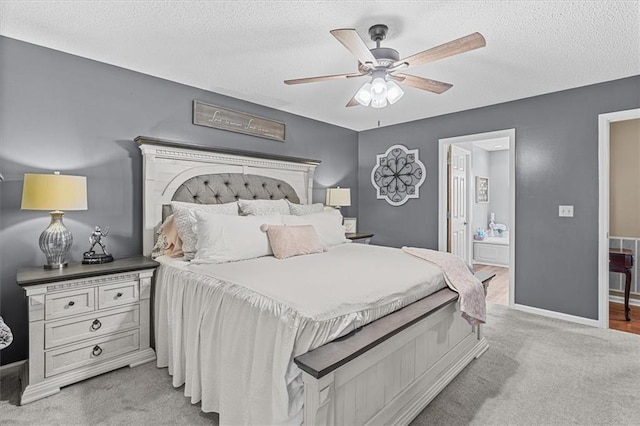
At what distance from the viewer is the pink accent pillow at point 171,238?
2475mm

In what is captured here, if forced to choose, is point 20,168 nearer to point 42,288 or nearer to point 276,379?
point 42,288

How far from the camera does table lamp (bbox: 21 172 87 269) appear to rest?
2002 mm

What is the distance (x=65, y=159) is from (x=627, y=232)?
5890 millimetres

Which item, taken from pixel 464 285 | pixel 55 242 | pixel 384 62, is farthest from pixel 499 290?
pixel 55 242

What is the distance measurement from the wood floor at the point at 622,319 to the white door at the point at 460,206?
1728 mm

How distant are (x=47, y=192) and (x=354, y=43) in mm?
2065

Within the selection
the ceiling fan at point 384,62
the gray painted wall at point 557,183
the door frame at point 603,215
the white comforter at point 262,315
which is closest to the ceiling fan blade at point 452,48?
the ceiling fan at point 384,62

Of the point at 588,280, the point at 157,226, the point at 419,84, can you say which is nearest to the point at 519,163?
the point at 588,280

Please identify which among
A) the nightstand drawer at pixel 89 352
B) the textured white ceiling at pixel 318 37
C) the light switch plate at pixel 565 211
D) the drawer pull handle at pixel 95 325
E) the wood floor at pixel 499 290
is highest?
the textured white ceiling at pixel 318 37

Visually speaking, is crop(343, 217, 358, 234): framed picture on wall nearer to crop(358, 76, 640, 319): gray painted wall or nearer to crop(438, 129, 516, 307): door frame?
crop(438, 129, 516, 307): door frame

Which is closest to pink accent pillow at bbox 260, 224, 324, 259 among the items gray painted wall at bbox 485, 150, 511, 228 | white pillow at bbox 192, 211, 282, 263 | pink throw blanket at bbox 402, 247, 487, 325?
white pillow at bbox 192, 211, 282, 263

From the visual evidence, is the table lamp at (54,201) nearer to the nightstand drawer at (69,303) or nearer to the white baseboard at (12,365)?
the nightstand drawer at (69,303)

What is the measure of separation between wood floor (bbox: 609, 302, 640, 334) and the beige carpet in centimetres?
64

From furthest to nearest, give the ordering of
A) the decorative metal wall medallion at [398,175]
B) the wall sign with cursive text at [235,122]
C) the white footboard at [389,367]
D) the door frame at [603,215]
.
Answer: the decorative metal wall medallion at [398,175]
the wall sign with cursive text at [235,122]
the door frame at [603,215]
the white footboard at [389,367]
